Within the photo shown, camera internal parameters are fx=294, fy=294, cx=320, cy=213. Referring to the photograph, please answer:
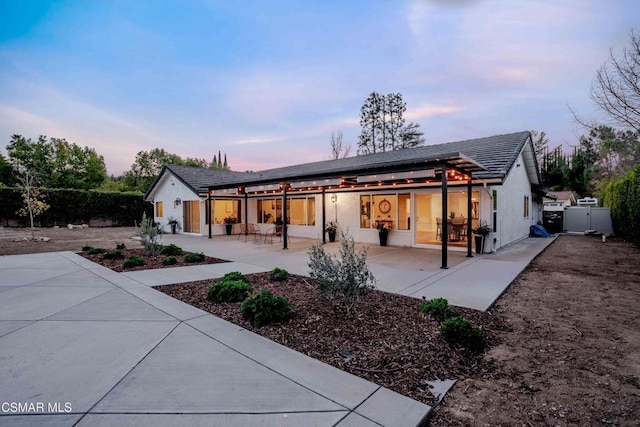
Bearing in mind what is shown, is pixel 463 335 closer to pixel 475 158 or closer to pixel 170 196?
pixel 475 158

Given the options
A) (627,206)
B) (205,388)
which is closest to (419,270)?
(205,388)

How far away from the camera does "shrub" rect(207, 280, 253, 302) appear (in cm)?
455

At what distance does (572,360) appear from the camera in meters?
2.89

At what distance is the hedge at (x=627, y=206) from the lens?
35.6 feet

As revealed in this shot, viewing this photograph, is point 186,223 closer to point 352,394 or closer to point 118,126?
point 118,126

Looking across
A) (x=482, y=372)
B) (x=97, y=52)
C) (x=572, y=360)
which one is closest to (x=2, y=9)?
(x=97, y=52)

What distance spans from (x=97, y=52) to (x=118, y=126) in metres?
6.76

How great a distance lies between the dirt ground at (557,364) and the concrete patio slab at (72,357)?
101 inches

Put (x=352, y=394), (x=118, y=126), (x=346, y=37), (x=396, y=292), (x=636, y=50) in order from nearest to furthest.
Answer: (x=352, y=394)
(x=396, y=292)
(x=636, y=50)
(x=346, y=37)
(x=118, y=126)

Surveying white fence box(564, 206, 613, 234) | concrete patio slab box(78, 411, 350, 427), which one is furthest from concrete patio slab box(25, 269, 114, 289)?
white fence box(564, 206, 613, 234)

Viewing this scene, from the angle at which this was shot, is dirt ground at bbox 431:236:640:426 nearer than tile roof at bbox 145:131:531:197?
Yes

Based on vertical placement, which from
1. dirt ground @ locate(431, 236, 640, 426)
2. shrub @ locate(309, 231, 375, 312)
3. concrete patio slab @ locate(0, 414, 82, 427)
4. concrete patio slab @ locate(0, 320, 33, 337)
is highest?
shrub @ locate(309, 231, 375, 312)

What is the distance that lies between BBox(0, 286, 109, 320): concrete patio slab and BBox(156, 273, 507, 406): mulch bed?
146cm

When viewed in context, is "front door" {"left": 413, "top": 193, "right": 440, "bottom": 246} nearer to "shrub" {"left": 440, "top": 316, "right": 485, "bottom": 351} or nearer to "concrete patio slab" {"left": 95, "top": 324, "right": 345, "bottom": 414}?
"shrub" {"left": 440, "top": 316, "right": 485, "bottom": 351}
